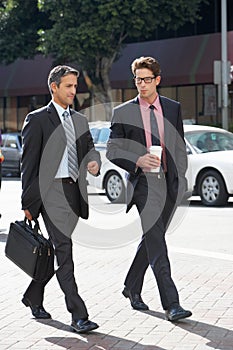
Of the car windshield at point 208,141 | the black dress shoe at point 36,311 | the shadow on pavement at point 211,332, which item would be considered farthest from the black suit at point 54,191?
the car windshield at point 208,141

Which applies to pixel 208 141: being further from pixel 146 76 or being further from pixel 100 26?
pixel 100 26

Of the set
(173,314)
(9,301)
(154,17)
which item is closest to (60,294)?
(9,301)

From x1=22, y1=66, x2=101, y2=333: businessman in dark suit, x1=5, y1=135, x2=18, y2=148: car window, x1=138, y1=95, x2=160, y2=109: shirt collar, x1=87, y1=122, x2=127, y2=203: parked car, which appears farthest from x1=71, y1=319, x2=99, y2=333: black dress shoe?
x1=5, y1=135, x2=18, y2=148: car window

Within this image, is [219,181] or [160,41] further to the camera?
[160,41]

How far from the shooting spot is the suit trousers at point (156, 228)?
679 centimetres

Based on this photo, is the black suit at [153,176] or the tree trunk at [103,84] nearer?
the black suit at [153,176]

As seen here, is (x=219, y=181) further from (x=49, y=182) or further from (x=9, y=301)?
(x=49, y=182)

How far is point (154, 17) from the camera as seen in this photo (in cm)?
3088

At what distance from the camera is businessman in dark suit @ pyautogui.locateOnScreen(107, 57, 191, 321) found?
6.90 metres

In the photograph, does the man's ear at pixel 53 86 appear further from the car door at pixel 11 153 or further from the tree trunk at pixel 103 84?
the tree trunk at pixel 103 84

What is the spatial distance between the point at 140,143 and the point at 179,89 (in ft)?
89.9

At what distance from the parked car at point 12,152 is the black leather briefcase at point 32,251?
23588 millimetres

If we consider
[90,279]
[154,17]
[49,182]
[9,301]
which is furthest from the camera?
[154,17]

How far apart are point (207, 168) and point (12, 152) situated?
48.3 feet
